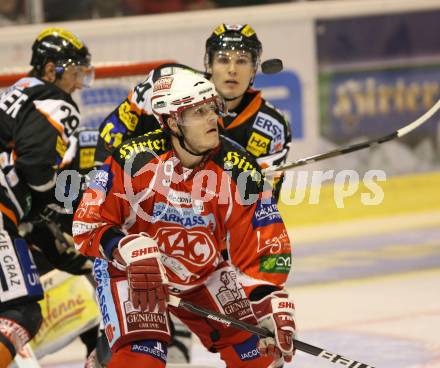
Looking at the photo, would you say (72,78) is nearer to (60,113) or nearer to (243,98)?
(60,113)

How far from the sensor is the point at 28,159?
5.00 metres

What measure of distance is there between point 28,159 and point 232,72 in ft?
3.28

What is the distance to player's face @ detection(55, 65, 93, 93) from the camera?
5.51 metres

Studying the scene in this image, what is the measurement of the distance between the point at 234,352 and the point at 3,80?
10.5 feet

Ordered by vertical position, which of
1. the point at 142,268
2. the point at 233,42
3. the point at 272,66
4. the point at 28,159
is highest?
the point at 233,42

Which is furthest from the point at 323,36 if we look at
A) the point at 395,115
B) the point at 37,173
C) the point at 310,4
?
the point at 37,173

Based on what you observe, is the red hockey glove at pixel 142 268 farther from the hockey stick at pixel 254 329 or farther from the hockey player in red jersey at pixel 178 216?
the hockey stick at pixel 254 329

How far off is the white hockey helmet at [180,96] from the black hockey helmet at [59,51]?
1.22 m

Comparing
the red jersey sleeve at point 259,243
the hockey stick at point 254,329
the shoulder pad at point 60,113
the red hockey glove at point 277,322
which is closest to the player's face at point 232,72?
the shoulder pad at point 60,113

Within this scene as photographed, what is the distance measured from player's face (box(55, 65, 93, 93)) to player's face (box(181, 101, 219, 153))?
54.0 inches

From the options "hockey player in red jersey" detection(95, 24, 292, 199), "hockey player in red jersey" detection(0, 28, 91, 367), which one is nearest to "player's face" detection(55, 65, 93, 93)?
"hockey player in red jersey" detection(0, 28, 91, 367)

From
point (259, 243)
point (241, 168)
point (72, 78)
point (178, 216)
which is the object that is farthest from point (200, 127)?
point (72, 78)

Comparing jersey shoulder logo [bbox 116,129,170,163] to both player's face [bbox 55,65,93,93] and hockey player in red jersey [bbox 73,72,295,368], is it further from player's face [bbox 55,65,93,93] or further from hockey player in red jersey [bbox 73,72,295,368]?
player's face [bbox 55,65,93,93]

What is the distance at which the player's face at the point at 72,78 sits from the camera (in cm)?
551
